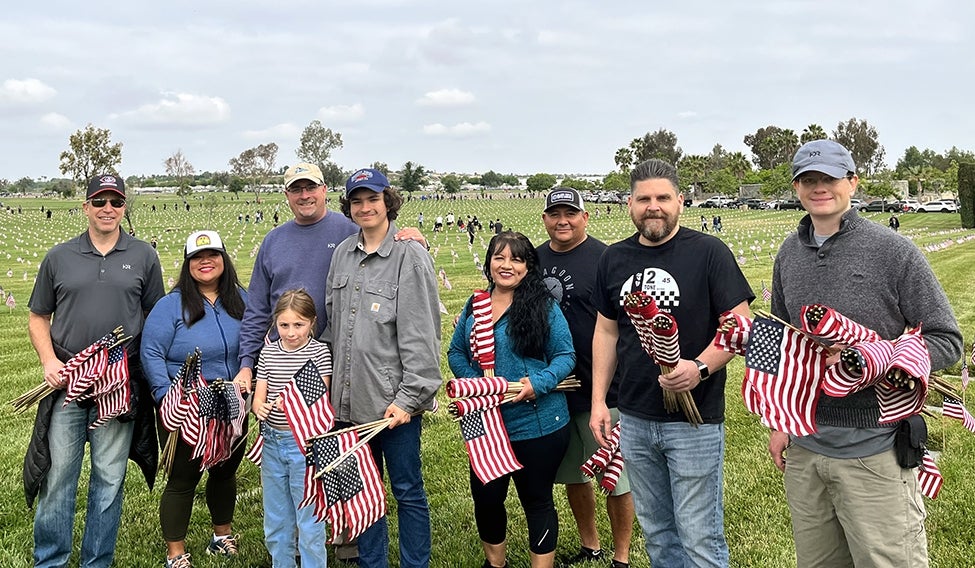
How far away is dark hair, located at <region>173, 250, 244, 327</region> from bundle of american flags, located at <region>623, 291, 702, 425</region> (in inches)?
97.0

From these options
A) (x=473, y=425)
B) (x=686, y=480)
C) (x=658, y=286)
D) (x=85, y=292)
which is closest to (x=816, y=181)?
(x=658, y=286)

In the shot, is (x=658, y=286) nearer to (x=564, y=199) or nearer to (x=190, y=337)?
(x=564, y=199)

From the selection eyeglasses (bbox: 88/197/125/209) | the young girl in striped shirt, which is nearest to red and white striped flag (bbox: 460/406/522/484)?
the young girl in striped shirt

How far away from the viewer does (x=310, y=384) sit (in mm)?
3846

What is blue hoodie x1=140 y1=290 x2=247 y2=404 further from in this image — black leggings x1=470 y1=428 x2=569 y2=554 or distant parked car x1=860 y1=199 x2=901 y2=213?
distant parked car x1=860 y1=199 x2=901 y2=213

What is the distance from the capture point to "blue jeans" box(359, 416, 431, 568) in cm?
398

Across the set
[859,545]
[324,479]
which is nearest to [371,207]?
[324,479]

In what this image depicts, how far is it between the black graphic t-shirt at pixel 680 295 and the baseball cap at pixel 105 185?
2946 millimetres

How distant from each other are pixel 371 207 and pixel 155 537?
2.87m

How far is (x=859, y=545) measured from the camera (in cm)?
296

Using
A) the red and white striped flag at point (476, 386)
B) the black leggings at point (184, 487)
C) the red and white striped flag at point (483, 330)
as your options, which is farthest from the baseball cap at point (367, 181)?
the black leggings at point (184, 487)

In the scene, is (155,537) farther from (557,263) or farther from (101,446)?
(557,263)

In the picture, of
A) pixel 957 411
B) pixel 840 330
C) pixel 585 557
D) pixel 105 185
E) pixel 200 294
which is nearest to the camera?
pixel 840 330

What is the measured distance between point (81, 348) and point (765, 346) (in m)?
3.65
